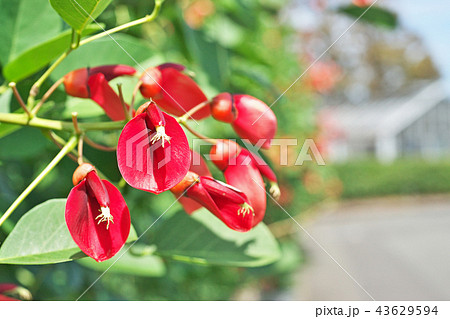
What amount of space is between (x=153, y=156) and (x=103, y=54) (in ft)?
0.72

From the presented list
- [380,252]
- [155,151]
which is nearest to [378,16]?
[155,151]

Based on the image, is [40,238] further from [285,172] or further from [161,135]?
[285,172]

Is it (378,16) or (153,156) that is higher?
(378,16)

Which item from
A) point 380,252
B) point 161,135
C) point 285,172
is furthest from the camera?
point 380,252

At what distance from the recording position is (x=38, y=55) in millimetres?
340

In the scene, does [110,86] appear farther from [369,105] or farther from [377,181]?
[369,105]

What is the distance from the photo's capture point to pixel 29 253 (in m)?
0.28

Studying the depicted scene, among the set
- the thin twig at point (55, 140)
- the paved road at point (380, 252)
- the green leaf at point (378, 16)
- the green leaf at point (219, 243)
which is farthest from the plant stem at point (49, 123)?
the paved road at point (380, 252)

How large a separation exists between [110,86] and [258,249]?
158 millimetres

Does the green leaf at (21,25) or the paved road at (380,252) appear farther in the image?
the paved road at (380,252)

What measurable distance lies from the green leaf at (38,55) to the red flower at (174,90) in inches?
2.3

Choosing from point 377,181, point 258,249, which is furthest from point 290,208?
point 377,181

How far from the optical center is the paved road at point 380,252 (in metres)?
3.38

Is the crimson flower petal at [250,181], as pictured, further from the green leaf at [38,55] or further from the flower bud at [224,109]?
the green leaf at [38,55]
